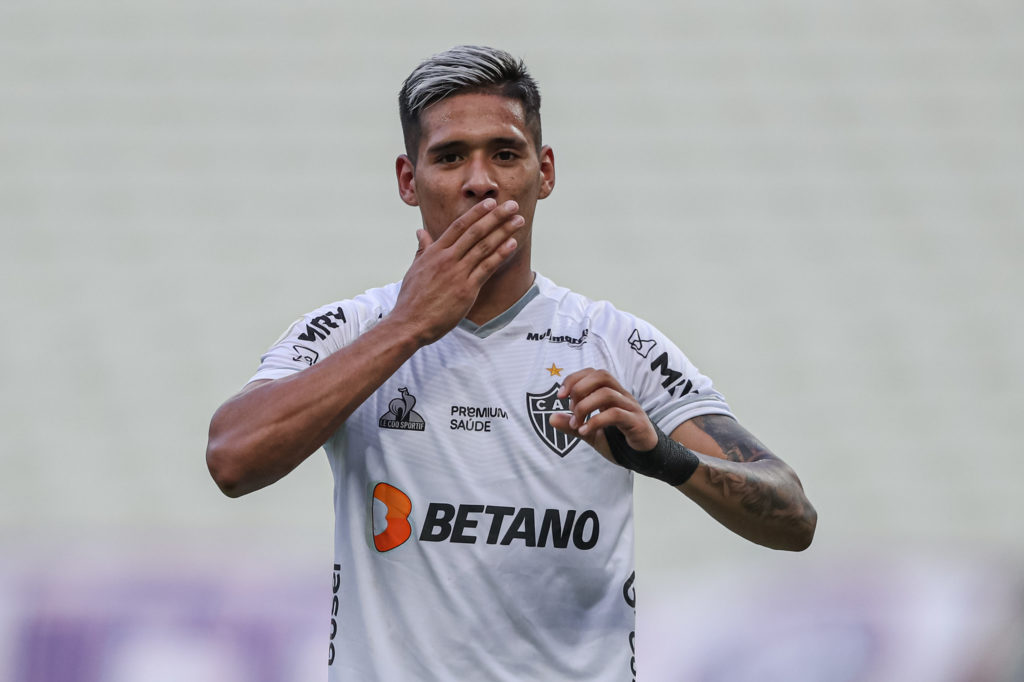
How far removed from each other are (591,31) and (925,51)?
2.00 metres

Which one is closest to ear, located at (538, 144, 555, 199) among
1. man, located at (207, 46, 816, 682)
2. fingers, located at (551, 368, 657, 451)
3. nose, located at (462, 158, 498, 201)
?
man, located at (207, 46, 816, 682)

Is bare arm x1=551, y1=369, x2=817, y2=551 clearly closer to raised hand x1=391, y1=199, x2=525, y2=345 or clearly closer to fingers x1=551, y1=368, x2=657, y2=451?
fingers x1=551, y1=368, x2=657, y2=451

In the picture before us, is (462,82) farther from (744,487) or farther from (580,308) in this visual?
(744,487)

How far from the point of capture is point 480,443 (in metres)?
2.40

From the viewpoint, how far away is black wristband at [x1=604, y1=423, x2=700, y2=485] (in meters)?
2.09

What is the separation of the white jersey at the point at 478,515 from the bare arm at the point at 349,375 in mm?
195

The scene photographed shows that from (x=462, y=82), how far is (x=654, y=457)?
1.06 metres

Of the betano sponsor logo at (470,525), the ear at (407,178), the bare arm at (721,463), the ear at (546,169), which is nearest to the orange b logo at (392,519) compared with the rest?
the betano sponsor logo at (470,525)

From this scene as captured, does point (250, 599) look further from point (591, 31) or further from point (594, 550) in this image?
point (591, 31)

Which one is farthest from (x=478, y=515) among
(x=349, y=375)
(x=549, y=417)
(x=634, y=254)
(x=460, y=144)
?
(x=634, y=254)

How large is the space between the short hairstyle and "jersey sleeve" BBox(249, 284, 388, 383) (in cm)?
41

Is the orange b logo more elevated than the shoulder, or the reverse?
the shoulder

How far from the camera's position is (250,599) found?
5.01 m

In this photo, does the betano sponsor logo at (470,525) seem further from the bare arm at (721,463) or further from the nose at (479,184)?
the nose at (479,184)
